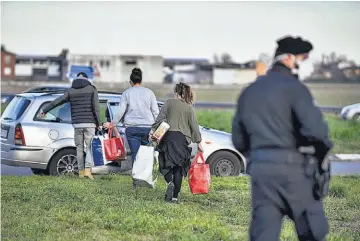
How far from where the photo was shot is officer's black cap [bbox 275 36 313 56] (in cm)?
589

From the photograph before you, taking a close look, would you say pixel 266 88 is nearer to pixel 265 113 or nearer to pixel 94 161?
pixel 265 113

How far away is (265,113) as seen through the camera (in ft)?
18.7

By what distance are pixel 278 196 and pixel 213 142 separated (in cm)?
810

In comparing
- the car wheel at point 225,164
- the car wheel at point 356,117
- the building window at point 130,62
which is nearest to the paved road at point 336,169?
the car wheel at point 225,164

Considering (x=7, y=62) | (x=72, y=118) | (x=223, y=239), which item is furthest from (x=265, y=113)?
(x=7, y=62)

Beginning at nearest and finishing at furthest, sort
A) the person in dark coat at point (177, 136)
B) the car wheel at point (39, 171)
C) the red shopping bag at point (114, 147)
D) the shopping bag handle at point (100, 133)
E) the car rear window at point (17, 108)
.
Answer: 1. the person in dark coat at point (177, 136)
2. the red shopping bag at point (114, 147)
3. the shopping bag handle at point (100, 133)
4. the car rear window at point (17, 108)
5. the car wheel at point (39, 171)

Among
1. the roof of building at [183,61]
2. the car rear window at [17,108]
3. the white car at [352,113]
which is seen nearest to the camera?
the car rear window at [17,108]

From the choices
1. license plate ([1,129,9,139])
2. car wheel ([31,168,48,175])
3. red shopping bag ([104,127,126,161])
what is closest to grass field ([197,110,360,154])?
car wheel ([31,168,48,175])

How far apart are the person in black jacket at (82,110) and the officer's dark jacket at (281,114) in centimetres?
721

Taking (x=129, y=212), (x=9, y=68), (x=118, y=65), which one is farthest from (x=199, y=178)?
(x=9, y=68)

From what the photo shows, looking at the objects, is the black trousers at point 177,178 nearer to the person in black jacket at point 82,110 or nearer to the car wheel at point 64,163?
the person in black jacket at point 82,110

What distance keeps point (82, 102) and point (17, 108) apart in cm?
155

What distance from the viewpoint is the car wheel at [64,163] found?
533 inches

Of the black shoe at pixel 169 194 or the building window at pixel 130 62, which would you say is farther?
the building window at pixel 130 62
